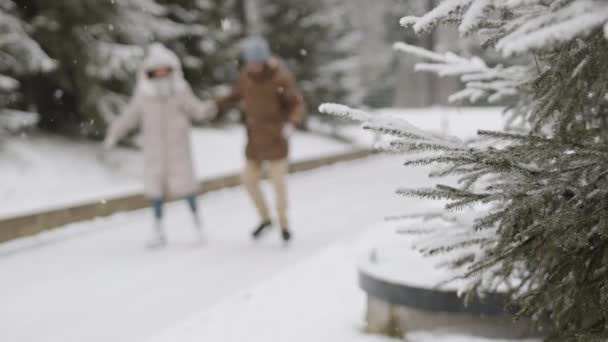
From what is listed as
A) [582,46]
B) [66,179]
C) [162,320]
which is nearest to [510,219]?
[582,46]

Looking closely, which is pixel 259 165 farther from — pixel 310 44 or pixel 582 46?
pixel 310 44

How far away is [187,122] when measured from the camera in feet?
22.7

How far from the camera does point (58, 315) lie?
15.2 ft

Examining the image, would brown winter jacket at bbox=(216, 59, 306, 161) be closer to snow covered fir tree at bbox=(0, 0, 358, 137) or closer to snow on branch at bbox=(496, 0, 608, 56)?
Answer: snow covered fir tree at bbox=(0, 0, 358, 137)

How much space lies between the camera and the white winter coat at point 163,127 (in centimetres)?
672

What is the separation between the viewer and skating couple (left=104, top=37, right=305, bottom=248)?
6586 millimetres

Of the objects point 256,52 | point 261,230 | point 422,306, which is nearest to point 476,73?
point 422,306

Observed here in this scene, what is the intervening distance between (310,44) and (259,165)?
12254 mm

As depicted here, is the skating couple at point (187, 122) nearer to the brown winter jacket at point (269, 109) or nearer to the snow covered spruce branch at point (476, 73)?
the brown winter jacket at point (269, 109)

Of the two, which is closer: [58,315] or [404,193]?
[404,193]

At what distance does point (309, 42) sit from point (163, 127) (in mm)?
12209

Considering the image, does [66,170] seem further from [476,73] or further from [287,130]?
[476,73]

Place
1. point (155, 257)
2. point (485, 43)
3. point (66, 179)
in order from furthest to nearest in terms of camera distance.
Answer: point (66, 179) < point (155, 257) < point (485, 43)

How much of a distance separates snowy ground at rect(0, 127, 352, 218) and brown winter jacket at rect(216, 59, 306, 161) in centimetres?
263
